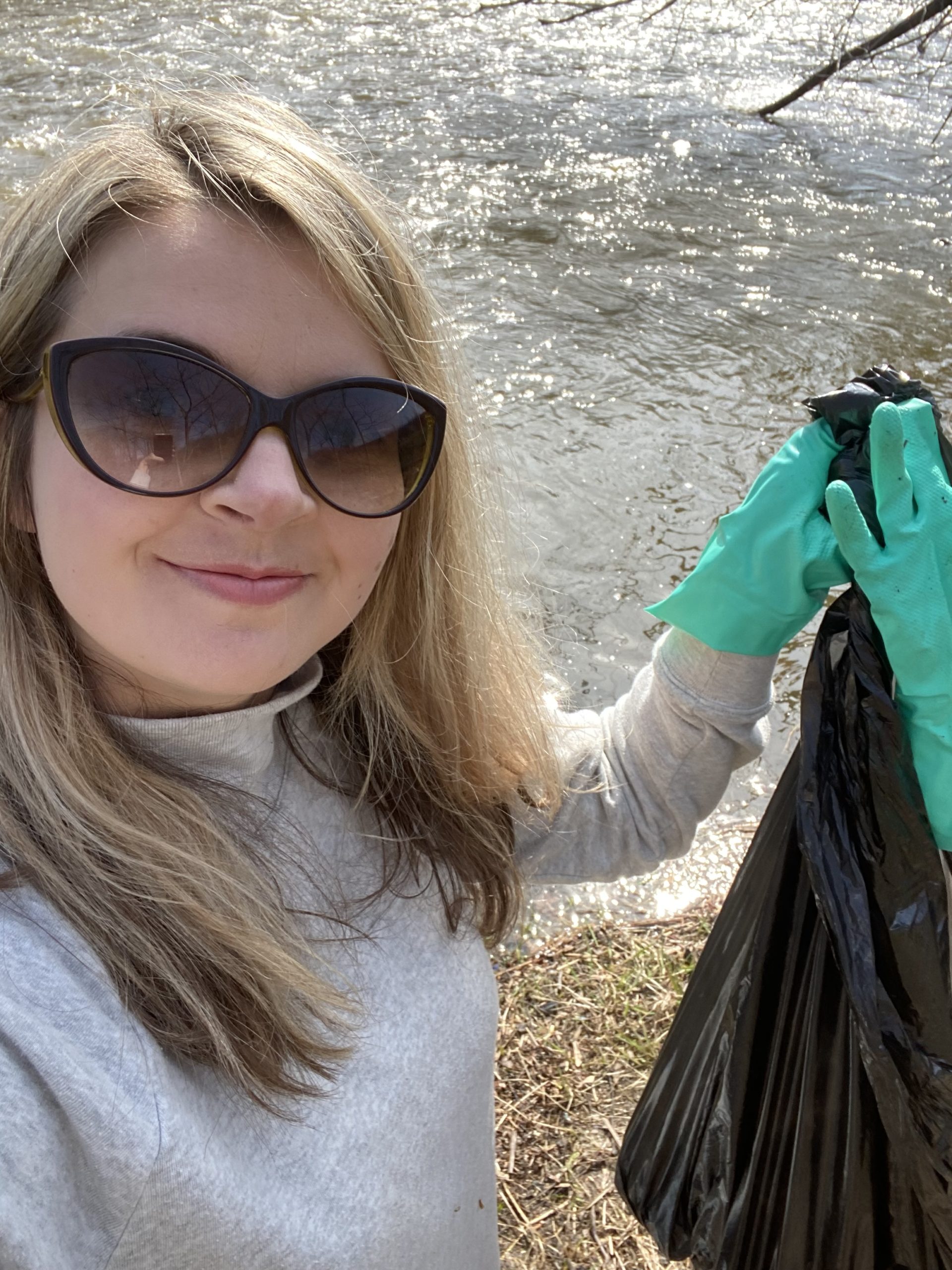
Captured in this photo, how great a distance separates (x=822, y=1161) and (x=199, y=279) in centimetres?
112

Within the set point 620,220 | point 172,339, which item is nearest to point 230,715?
point 172,339

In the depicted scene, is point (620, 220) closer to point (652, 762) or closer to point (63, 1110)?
point (652, 762)

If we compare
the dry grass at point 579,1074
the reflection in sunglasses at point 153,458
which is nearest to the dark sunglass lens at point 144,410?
the reflection in sunglasses at point 153,458

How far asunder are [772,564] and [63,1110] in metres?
0.88

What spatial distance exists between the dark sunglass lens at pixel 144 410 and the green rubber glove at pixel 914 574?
64 centimetres

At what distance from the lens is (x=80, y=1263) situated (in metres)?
0.85

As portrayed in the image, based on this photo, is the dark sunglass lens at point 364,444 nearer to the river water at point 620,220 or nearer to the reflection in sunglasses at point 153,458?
the reflection in sunglasses at point 153,458

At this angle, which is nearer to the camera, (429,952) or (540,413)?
(429,952)

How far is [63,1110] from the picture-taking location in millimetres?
837

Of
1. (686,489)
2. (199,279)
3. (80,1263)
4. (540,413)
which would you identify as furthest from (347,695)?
(540,413)

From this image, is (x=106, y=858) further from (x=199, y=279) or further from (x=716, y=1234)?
(x=716, y=1234)

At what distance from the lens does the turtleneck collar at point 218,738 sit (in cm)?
107

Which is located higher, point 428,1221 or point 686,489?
point 428,1221

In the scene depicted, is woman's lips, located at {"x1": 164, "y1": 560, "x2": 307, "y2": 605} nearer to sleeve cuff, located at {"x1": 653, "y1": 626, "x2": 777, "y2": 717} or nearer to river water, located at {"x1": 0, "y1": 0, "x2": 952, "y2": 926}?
sleeve cuff, located at {"x1": 653, "y1": 626, "x2": 777, "y2": 717}
